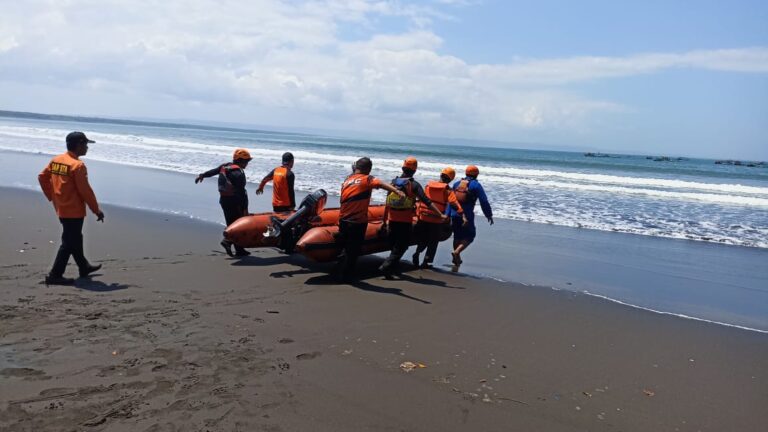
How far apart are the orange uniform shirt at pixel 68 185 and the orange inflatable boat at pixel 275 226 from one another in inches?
81.6

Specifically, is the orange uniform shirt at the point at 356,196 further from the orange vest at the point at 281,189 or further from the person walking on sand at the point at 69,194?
the person walking on sand at the point at 69,194

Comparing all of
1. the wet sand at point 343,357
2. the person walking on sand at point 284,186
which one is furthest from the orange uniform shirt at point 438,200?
the person walking on sand at point 284,186

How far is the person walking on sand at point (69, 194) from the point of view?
6.10 m

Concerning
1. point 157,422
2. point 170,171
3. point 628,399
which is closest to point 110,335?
point 157,422

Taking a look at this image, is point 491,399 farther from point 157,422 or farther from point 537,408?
point 157,422

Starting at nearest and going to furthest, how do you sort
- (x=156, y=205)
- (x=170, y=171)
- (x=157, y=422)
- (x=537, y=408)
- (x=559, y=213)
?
1. (x=157, y=422)
2. (x=537, y=408)
3. (x=156, y=205)
4. (x=559, y=213)
5. (x=170, y=171)

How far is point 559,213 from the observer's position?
15.0 meters

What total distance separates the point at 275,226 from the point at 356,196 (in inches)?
54.9

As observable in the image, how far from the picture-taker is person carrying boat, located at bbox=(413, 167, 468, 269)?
8242 mm

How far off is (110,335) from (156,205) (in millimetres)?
8829

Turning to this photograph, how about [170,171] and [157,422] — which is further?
[170,171]

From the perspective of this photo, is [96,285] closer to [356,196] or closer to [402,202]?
[356,196]

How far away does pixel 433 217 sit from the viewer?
821 cm

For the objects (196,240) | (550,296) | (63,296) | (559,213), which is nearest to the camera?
(63,296)
